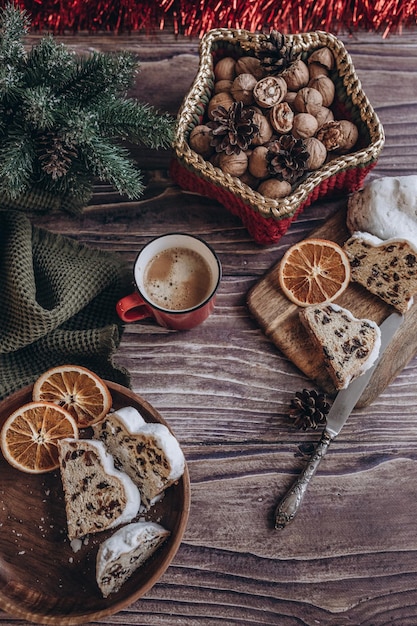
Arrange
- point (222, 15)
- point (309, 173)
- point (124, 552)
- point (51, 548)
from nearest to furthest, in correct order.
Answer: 1. point (124, 552)
2. point (51, 548)
3. point (309, 173)
4. point (222, 15)

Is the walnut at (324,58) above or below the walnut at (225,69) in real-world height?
above

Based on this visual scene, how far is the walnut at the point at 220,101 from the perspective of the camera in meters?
1.47

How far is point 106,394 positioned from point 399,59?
1208 millimetres

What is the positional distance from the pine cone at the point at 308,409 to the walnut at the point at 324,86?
0.71 m

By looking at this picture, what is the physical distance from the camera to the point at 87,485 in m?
1.34

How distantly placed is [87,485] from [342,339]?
67cm

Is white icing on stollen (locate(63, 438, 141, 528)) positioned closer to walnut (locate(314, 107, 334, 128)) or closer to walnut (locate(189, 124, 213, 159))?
walnut (locate(189, 124, 213, 159))

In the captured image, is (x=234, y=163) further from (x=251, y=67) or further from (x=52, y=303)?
(x=52, y=303)

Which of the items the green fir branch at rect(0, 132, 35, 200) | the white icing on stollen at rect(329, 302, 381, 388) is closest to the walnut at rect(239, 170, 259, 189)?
the white icing on stollen at rect(329, 302, 381, 388)

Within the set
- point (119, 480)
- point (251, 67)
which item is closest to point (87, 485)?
point (119, 480)

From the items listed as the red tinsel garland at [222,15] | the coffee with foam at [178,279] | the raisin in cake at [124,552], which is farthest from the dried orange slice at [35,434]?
the red tinsel garland at [222,15]

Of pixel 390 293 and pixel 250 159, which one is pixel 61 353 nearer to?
pixel 250 159

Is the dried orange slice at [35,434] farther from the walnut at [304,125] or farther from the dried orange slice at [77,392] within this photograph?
Answer: the walnut at [304,125]

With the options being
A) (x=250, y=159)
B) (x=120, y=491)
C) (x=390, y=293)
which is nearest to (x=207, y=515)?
(x=120, y=491)
